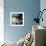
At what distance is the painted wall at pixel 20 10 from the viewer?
5.41 metres

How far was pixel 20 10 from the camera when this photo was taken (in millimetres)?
5422

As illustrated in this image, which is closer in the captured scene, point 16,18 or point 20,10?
point 20,10

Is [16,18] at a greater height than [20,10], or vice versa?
[20,10]

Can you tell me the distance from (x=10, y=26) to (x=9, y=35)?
14.6 inches

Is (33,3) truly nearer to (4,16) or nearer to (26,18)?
(26,18)

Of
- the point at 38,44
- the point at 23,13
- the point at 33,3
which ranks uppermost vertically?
the point at 33,3

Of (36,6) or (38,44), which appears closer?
(38,44)

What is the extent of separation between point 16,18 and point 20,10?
14.8 inches

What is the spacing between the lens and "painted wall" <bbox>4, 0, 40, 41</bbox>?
5.41 meters

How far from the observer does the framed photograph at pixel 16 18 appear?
5.46 m

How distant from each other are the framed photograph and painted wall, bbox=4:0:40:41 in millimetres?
125

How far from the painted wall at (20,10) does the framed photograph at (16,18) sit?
12 centimetres

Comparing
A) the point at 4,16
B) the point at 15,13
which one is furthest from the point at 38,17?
the point at 4,16

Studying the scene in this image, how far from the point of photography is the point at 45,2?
450 centimetres
